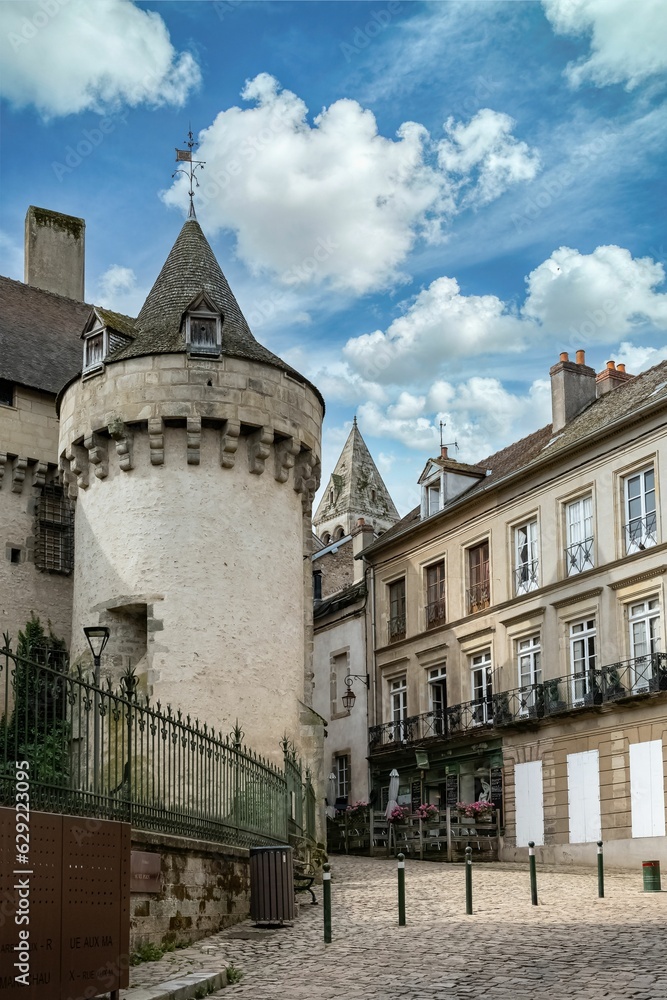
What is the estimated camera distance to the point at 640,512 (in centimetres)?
2544

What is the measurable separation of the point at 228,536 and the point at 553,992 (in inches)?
482

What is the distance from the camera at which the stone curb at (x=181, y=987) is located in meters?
8.81

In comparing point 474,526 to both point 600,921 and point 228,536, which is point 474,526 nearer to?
point 228,536

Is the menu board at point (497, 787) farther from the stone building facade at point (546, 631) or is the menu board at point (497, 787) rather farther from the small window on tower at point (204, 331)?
the small window on tower at point (204, 331)

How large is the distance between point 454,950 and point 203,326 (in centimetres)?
1236

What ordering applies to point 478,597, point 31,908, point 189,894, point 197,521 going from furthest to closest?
point 478,597 → point 197,521 → point 189,894 → point 31,908

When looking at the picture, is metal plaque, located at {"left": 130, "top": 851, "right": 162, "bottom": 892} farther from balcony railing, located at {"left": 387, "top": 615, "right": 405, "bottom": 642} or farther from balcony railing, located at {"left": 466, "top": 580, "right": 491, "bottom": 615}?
balcony railing, located at {"left": 387, "top": 615, "right": 405, "bottom": 642}

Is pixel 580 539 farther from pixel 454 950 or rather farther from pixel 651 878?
pixel 454 950

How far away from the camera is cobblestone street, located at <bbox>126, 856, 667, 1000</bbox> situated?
30.2ft

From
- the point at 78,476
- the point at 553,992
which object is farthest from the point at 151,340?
the point at 553,992

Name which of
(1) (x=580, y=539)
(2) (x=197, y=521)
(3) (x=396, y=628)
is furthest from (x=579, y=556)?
(2) (x=197, y=521)

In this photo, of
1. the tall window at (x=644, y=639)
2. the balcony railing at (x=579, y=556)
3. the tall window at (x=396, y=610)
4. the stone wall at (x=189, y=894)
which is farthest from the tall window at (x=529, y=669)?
the stone wall at (x=189, y=894)

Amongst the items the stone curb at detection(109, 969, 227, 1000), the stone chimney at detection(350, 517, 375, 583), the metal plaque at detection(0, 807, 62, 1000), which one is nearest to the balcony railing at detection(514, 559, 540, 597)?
the stone chimney at detection(350, 517, 375, 583)

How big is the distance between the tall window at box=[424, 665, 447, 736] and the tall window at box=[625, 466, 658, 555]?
23.1 ft
